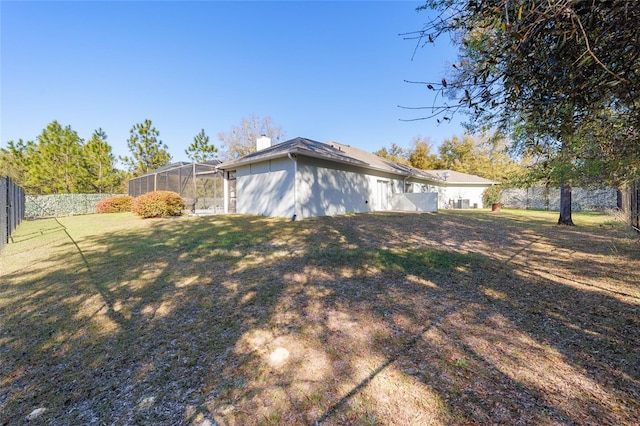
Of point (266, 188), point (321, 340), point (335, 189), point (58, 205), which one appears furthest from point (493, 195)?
point (58, 205)

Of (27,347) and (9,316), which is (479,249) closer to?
(27,347)

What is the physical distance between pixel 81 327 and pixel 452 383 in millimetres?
3857

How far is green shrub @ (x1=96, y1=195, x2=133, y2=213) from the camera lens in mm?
16844

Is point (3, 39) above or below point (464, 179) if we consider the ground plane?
above

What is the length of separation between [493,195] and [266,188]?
2070cm

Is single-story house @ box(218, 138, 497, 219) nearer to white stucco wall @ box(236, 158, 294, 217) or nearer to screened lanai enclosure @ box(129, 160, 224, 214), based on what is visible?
white stucco wall @ box(236, 158, 294, 217)

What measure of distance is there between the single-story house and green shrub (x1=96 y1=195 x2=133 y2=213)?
7955mm

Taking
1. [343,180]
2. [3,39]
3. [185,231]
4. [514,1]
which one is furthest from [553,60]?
[3,39]

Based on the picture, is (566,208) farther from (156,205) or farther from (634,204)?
(156,205)

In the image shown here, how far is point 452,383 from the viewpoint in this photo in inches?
79.7

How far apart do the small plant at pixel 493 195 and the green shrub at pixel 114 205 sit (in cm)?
2813

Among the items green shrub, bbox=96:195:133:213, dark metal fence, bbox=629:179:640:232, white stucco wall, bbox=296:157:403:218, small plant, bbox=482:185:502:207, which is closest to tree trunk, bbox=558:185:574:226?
dark metal fence, bbox=629:179:640:232

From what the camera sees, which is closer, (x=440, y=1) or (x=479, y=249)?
(x=440, y=1)

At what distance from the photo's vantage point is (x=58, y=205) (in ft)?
57.5
